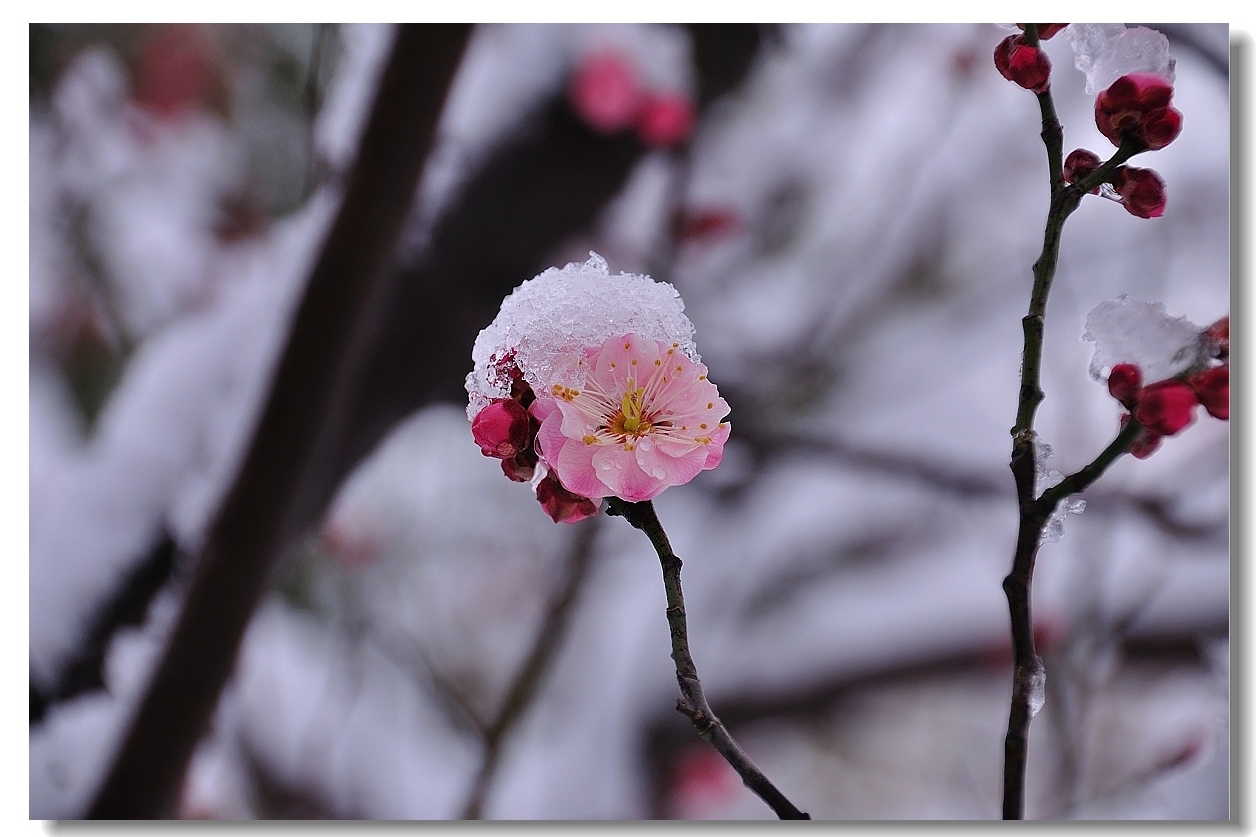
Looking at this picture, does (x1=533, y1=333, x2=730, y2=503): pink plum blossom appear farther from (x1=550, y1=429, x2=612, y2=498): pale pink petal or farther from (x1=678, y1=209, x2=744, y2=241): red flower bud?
(x1=678, y1=209, x2=744, y2=241): red flower bud

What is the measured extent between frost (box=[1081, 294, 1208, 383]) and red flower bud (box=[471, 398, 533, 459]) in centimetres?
24

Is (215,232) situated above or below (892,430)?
above

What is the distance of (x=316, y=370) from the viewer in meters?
0.79

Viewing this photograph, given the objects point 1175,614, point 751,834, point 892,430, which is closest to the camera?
point 751,834

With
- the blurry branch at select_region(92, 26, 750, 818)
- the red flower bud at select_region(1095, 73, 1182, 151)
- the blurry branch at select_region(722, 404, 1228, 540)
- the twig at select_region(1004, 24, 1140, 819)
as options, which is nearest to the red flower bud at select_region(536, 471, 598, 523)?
the twig at select_region(1004, 24, 1140, 819)

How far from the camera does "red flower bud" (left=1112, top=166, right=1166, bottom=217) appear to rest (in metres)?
0.34

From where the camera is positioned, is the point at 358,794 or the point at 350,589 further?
the point at 350,589

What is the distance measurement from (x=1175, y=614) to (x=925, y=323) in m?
0.43

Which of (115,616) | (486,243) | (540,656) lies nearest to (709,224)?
(486,243)

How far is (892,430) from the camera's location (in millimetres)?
1013

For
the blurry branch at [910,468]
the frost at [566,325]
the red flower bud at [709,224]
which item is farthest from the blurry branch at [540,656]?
the frost at [566,325]

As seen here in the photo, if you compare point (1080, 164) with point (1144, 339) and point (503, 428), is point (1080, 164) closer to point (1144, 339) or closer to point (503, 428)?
point (1144, 339)

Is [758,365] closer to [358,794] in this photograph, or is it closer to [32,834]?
[358,794]

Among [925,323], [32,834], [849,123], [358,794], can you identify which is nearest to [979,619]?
[925,323]
